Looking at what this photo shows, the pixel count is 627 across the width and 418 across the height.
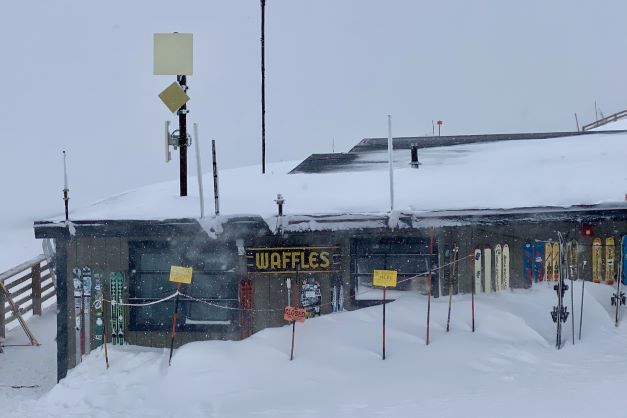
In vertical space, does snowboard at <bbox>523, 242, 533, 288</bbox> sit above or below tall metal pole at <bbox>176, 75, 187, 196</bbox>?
below

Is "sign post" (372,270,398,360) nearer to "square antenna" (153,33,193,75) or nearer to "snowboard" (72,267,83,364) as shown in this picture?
"snowboard" (72,267,83,364)

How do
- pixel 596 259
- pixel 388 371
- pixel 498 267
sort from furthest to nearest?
pixel 596 259
pixel 498 267
pixel 388 371

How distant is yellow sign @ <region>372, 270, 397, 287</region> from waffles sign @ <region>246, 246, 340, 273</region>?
47.3 inches

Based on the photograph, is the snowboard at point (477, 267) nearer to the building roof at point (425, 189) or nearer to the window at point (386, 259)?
the window at point (386, 259)

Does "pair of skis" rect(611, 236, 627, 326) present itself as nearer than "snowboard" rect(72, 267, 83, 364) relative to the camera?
Yes

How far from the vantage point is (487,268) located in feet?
38.5

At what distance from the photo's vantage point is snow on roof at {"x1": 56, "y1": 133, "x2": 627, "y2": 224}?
38.3 feet

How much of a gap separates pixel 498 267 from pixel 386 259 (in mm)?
1976

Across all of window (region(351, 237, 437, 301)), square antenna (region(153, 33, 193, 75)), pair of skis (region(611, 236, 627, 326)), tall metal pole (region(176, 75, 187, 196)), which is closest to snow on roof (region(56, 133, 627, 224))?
tall metal pole (region(176, 75, 187, 196))

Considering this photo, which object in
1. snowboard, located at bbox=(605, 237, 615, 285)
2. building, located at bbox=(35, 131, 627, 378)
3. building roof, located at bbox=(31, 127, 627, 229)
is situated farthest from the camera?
snowboard, located at bbox=(605, 237, 615, 285)

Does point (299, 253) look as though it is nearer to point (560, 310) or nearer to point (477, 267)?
point (477, 267)

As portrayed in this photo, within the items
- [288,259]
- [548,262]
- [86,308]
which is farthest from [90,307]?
[548,262]

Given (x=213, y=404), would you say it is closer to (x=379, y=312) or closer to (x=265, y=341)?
(x=265, y=341)

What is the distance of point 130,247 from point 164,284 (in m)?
0.88
